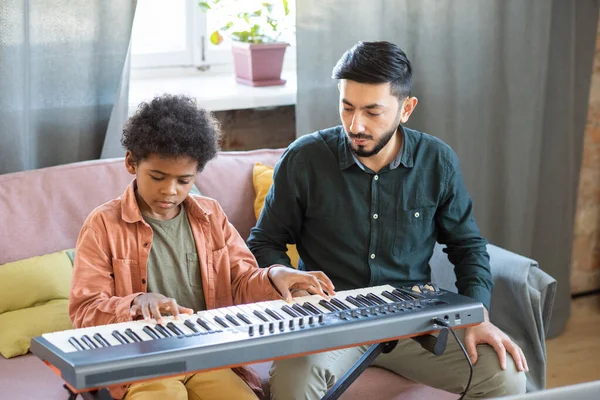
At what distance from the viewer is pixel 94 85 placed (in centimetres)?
298

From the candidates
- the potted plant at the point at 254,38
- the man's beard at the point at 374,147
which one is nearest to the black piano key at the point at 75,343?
the man's beard at the point at 374,147

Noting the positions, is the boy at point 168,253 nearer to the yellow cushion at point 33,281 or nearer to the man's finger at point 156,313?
the man's finger at point 156,313

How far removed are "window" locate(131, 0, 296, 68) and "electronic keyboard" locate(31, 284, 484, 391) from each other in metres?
1.78

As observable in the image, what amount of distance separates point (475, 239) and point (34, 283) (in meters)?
1.22

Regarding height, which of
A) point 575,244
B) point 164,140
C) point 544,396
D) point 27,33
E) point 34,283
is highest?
point 27,33

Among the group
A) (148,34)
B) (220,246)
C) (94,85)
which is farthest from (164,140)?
(148,34)

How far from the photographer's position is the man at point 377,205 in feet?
7.91

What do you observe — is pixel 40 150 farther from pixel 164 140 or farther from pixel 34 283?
pixel 164 140

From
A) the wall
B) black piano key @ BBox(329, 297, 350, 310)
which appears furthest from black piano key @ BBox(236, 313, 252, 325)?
the wall

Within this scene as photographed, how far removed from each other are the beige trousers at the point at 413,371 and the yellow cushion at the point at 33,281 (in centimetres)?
70

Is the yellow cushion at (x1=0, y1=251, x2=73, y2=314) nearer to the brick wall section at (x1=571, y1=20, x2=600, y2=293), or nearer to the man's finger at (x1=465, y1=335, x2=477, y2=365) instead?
the man's finger at (x1=465, y1=335, x2=477, y2=365)

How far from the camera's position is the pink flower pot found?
137 inches

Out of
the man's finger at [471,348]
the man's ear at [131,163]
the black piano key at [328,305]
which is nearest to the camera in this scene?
the black piano key at [328,305]

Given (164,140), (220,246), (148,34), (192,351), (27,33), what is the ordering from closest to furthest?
(192,351)
(164,140)
(220,246)
(27,33)
(148,34)
